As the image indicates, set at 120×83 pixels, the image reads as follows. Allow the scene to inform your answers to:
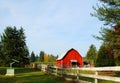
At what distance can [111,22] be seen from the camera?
24625mm

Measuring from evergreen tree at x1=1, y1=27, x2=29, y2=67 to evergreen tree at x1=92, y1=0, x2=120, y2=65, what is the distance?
49835mm

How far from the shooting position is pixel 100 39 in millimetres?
25938

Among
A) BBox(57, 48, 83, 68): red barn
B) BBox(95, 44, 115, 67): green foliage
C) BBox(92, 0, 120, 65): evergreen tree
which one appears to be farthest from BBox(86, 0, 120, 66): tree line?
BBox(57, 48, 83, 68): red barn

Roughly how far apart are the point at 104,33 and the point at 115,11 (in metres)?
2.71

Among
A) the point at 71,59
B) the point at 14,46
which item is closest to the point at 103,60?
the point at 71,59

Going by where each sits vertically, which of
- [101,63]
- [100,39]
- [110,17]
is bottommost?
[101,63]

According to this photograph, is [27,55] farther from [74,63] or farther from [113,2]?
[113,2]

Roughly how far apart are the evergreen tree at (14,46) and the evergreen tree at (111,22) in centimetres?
4983

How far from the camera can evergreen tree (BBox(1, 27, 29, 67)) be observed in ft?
242

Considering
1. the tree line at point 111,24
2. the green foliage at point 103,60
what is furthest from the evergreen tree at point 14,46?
the tree line at point 111,24

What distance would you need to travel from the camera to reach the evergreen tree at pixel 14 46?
73812 mm

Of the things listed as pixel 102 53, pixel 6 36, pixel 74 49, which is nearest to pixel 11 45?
pixel 6 36

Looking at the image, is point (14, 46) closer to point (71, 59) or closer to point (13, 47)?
point (13, 47)

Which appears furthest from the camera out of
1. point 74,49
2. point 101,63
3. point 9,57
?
point 9,57
